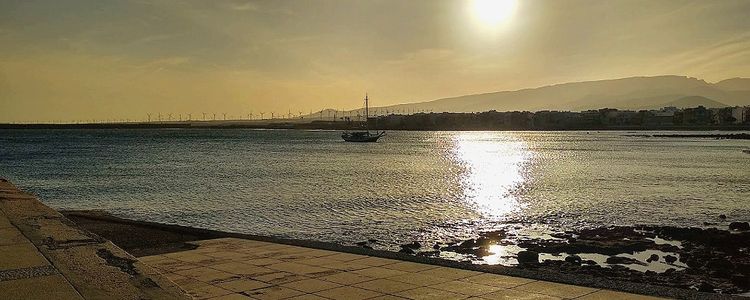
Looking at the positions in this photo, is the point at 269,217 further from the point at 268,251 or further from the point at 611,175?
the point at 611,175

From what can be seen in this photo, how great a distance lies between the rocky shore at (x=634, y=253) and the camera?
1445 centimetres

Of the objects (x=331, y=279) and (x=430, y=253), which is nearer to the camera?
(x=331, y=279)

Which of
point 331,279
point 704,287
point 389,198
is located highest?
point 331,279

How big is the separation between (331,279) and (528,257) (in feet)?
34.6

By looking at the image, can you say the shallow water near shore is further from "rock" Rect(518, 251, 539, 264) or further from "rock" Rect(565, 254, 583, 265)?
"rock" Rect(565, 254, 583, 265)

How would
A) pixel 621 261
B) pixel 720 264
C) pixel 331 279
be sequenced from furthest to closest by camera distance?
pixel 621 261
pixel 720 264
pixel 331 279

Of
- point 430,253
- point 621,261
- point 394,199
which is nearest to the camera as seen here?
point 621,261

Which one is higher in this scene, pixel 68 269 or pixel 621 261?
pixel 68 269

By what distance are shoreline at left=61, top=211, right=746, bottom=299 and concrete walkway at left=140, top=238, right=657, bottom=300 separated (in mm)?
271

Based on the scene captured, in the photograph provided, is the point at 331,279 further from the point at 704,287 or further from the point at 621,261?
the point at 621,261

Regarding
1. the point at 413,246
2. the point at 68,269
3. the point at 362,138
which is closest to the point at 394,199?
the point at 413,246

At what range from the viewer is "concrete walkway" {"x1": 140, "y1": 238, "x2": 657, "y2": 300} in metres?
7.19

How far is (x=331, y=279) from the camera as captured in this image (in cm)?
807

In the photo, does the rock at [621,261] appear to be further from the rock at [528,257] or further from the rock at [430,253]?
the rock at [430,253]
